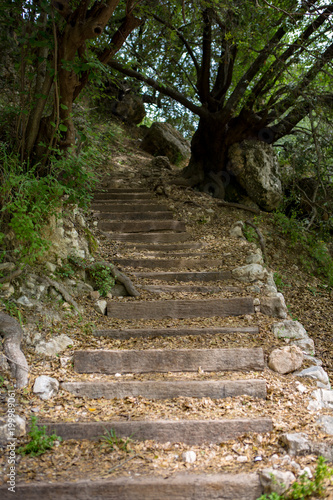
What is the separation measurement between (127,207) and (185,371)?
429 cm

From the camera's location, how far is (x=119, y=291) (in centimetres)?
452

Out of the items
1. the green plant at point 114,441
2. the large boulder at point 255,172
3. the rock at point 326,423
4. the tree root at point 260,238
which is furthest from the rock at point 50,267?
the large boulder at point 255,172

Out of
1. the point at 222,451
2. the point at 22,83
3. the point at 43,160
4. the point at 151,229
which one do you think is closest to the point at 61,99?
the point at 22,83

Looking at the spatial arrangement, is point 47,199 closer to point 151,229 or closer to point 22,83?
point 22,83

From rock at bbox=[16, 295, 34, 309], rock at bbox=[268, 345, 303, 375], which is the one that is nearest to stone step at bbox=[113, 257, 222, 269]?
rock at bbox=[16, 295, 34, 309]

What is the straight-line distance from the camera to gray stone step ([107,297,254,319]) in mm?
4121

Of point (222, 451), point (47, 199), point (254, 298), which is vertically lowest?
point (222, 451)

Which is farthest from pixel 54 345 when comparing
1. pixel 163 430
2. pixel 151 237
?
pixel 151 237

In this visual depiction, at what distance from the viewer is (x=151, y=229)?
21.0 feet

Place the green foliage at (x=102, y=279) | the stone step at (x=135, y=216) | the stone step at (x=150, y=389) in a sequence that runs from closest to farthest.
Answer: the stone step at (x=150, y=389) → the green foliage at (x=102, y=279) → the stone step at (x=135, y=216)

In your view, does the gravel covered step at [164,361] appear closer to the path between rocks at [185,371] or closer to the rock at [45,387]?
the path between rocks at [185,371]

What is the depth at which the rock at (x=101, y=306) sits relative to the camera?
4.10 metres

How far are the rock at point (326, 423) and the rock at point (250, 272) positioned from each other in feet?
6.79

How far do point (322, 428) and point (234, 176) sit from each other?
20.5ft
